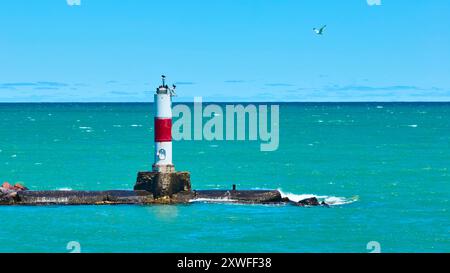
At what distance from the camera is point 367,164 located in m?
53.9

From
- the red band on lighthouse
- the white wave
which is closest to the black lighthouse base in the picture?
the red band on lighthouse

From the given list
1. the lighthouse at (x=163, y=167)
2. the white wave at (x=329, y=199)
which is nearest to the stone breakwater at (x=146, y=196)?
the lighthouse at (x=163, y=167)

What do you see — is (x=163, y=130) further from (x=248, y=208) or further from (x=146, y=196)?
(x=248, y=208)

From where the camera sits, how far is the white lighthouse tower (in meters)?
29.4

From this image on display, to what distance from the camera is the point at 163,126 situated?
2958 cm

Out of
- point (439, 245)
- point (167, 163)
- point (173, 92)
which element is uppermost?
point (173, 92)

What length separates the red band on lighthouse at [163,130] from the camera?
29469 millimetres

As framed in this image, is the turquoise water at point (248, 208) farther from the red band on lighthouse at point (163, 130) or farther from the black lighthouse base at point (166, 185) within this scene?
the red band on lighthouse at point (163, 130)

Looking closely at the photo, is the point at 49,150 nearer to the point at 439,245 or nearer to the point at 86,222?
the point at 86,222

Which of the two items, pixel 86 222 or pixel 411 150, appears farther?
pixel 411 150

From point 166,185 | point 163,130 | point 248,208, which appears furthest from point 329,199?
point 163,130

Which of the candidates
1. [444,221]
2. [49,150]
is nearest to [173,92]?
[444,221]
